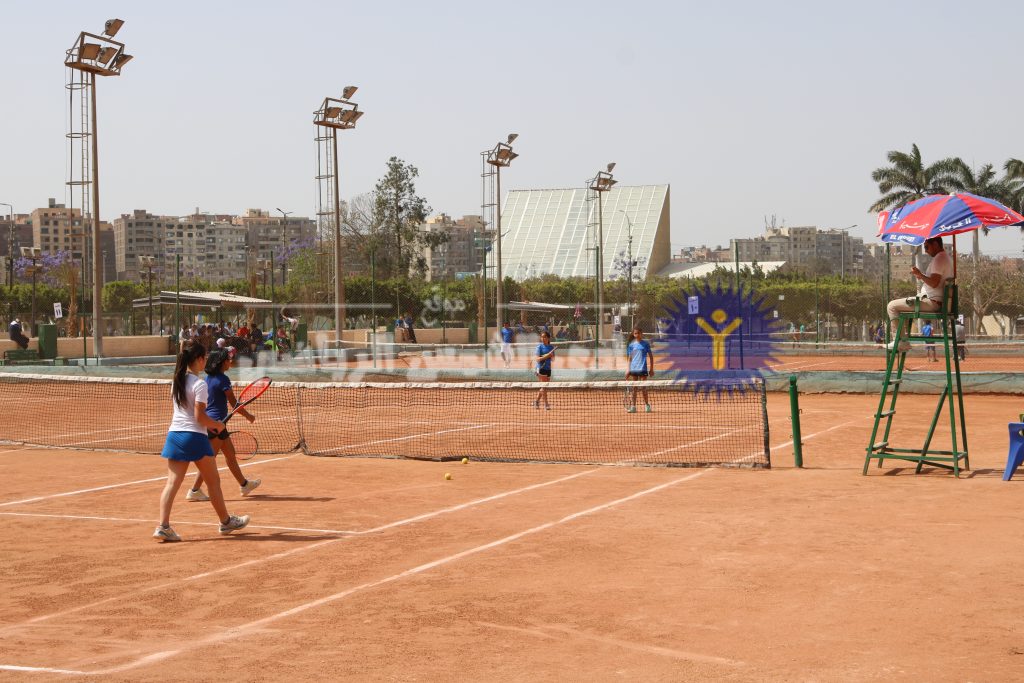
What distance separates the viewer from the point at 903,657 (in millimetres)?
5785

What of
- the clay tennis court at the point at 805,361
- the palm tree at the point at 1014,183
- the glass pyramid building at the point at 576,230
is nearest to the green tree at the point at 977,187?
the palm tree at the point at 1014,183

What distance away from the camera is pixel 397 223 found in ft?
256

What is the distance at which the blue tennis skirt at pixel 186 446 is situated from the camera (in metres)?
8.91

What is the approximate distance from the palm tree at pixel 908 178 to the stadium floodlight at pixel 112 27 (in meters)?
44.5

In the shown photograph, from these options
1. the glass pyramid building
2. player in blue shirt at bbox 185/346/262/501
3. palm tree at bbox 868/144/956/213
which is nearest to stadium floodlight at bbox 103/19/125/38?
player in blue shirt at bbox 185/346/262/501

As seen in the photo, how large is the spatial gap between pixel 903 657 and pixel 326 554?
4520 millimetres

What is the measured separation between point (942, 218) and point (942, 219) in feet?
0.07

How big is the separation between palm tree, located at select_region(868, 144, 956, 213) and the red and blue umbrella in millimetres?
53044

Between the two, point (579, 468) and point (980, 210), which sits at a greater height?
point (980, 210)

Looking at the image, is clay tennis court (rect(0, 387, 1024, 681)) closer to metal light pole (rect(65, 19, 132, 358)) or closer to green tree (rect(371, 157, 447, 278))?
metal light pole (rect(65, 19, 132, 358))

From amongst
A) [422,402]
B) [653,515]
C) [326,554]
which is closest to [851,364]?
[422,402]

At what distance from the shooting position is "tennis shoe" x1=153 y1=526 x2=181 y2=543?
904 cm

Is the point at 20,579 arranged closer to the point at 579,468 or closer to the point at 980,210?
the point at 579,468

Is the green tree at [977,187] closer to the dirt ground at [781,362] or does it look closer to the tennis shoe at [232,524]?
the dirt ground at [781,362]
